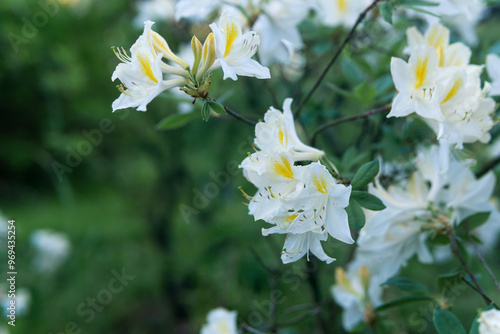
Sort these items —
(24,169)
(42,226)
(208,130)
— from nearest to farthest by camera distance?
(208,130), (42,226), (24,169)

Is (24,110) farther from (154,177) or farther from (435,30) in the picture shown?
(435,30)

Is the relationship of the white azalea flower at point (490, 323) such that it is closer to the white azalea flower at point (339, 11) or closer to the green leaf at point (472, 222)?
the green leaf at point (472, 222)

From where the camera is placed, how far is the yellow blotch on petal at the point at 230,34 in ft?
1.98

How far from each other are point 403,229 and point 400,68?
0.30m

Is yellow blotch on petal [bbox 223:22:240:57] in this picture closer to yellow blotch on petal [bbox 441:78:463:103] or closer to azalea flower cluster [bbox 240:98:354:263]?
azalea flower cluster [bbox 240:98:354:263]

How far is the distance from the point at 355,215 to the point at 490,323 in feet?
0.63

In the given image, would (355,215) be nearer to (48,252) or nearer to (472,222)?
(472,222)

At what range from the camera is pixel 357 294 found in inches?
37.7

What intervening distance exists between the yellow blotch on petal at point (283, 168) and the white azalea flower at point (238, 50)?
0.37 ft

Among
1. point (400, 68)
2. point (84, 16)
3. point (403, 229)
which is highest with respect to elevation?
point (400, 68)

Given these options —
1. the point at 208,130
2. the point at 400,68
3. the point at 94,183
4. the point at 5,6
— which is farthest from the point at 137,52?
the point at 94,183

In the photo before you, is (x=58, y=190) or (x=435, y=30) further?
(x=58, y=190)

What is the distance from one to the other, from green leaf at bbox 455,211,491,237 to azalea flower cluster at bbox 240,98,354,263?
33cm

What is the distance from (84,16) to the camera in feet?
12.2
